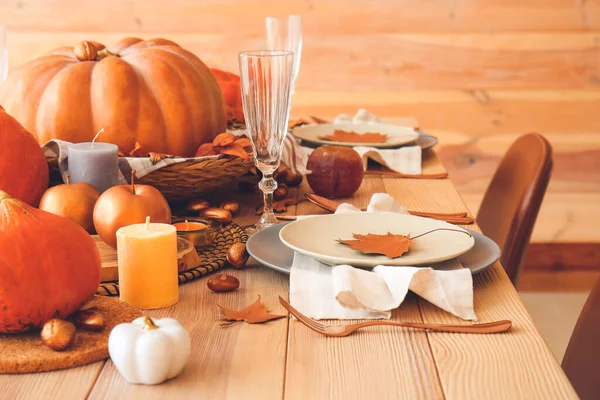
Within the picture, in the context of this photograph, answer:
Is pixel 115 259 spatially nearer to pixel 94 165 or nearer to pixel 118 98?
pixel 94 165

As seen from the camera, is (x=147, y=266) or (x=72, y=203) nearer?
(x=147, y=266)

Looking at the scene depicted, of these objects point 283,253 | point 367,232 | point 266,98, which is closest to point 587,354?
point 367,232

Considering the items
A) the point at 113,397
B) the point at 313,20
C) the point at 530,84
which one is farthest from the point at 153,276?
the point at 530,84

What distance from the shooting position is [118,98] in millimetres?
1192

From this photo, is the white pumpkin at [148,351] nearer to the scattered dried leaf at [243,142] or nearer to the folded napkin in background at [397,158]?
the scattered dried leaf at [243,142]

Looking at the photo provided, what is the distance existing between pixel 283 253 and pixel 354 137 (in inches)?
30.3

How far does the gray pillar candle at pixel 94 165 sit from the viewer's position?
3.50 feet

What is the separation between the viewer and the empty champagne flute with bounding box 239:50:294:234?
1.01 metres

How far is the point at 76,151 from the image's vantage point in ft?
3.50

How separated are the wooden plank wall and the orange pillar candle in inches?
86.0

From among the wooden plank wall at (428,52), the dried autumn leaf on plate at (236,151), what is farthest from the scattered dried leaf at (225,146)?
the wooden plank wall at (428,52)

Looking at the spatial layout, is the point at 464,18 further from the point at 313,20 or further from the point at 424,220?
the point at 424,220

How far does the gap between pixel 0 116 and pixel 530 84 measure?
238 centimetres

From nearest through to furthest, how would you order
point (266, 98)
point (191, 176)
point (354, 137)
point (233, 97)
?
point (266, 98) < point (191, 176) < point (233, 97) < point (354, 137)
